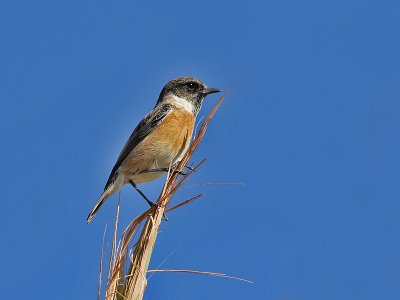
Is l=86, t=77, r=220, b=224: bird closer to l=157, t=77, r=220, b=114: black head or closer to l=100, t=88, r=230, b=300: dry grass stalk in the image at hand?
l=157, t=77, r=220, b=114: black head

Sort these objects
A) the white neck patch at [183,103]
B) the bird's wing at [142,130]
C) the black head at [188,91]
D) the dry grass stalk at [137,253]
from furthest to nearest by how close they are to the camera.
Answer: the black head at [188,91], the white neck patch at [183,103], the bird's wing at [142,130], the dry grass stalk at [137,253]

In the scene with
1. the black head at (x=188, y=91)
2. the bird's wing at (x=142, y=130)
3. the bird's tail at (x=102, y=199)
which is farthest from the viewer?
the black head at (x=188, y=91)

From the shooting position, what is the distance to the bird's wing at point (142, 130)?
24.7ft

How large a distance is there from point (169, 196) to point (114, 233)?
40cm

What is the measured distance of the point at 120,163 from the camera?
7621 millimetres

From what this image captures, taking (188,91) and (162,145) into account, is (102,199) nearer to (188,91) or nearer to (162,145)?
(162,145)

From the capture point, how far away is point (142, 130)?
7.64m

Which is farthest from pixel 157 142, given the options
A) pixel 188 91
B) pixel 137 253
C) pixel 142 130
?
pixel 137 253

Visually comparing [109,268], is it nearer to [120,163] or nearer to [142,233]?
[142,233]

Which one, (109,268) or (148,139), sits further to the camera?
(148,139)

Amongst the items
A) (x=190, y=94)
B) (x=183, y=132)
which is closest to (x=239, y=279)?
(x=183, y=132)

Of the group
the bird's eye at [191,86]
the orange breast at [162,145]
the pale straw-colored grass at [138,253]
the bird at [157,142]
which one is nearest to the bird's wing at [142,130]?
the bird at [157,142]

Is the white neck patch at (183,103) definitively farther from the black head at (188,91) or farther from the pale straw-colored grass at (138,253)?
the pale straw-colored grass at (138,253)

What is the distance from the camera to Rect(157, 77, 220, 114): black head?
7.97m
